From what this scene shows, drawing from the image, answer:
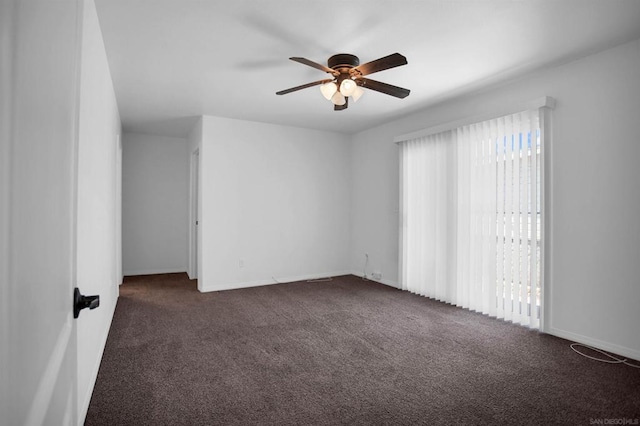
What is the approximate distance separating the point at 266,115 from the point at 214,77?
1.52 metres

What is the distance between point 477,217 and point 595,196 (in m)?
1.15

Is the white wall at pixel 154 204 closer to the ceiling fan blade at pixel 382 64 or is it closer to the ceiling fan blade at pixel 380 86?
the ceiling fan blade at pixel 380 86

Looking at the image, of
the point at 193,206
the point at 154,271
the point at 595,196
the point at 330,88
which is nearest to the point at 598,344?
the point at 595,196

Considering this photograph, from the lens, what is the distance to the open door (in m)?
0.62

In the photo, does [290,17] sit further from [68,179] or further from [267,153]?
[267,153]

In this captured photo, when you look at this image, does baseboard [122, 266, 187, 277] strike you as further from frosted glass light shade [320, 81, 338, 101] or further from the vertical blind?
frosted glass light shade [320, 81, 338, 101]

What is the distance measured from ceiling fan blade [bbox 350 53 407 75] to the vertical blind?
1.78 m

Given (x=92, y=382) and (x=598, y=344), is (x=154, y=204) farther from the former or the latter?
(x=598, y=344)

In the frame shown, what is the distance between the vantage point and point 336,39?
2.77 m

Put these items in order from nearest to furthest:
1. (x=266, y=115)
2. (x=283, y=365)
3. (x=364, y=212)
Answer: (x=283, y=365), (x=266, y=115), (x=364, y=212)

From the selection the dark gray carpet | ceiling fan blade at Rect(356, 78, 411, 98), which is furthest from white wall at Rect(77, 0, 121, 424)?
ceiling fan blade at Rect(356, 78, 411, 98)

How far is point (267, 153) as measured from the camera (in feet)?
18.4

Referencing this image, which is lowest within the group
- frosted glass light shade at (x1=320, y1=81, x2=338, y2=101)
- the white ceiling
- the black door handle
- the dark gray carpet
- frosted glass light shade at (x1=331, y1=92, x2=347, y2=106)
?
the dark gray carpet

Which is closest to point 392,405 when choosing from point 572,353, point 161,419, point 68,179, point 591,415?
point 591,415
